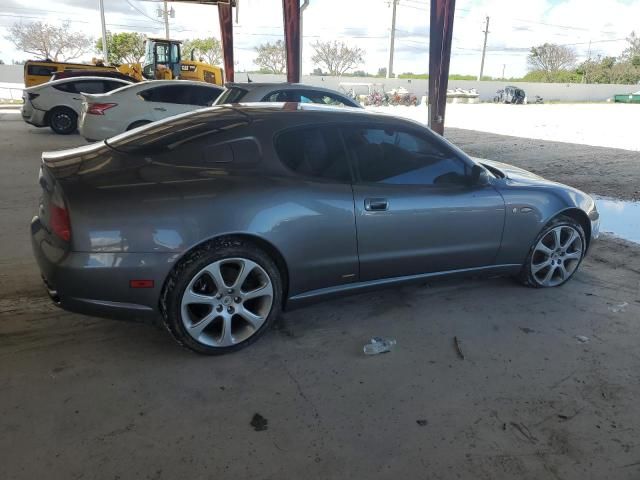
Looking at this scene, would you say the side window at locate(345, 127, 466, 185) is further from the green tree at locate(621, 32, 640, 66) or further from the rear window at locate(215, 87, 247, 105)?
the green tree at locate(621, 32, 640, 66)

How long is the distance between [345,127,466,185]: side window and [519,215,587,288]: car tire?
3.18 feet

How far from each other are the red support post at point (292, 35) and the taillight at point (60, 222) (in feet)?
46.6

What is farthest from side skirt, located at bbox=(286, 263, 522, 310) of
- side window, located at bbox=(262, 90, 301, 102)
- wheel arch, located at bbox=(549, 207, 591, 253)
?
side window, located at bbox=(262, 90, 301, 102)

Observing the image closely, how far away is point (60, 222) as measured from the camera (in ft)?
9.05

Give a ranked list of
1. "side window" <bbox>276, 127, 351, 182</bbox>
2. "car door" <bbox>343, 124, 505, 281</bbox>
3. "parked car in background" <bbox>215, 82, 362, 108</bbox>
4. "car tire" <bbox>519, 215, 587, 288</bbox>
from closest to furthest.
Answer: "side window" <bbox>276, 127, 351, 182</bbox> → "car door" <bbox>343, 124, 505, 281</bbox> → "car tire" <bbox>519, 215, 587, 288</bbox> → "parked car in background" <bbox>215, 82, 362, 108</bbox>

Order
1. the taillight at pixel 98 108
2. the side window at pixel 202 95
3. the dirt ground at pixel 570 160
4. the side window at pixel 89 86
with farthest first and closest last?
the side window at pixel 89 86 < the side window at pixel 202 95 < the taillight at pixel 98 108 < the dirt ground at pixel 570 160

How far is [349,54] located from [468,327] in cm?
7575

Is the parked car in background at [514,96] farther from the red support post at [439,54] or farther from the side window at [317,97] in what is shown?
the side window at [317,97]

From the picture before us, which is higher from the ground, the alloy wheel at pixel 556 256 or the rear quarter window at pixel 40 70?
the rear quarter window at pixel 40 70

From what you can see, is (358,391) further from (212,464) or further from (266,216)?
(266,216)

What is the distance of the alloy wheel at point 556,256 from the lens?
4.16 metres

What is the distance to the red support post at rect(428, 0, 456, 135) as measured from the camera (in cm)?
1171

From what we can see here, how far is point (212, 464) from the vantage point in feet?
7.42

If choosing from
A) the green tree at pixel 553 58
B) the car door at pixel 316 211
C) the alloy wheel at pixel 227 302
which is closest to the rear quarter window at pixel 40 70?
the car door at pixel 316 211
